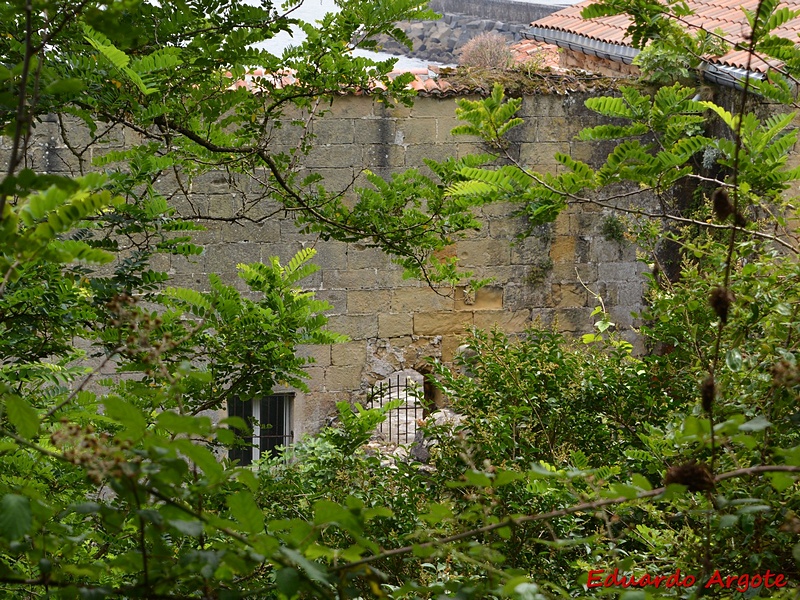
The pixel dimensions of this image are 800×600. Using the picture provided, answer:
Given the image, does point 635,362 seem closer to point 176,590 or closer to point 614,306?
point 176,590

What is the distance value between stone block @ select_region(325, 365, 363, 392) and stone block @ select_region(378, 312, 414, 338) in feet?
1.16

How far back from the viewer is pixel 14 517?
3.64 feet

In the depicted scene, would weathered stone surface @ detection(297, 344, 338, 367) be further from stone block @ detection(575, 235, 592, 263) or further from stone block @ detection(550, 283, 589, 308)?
stone block @ detection(575, 235, 592, 263)

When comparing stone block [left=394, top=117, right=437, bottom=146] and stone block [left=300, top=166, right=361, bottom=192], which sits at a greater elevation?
stone block [left=394, top=117, right=437, bottom=146]

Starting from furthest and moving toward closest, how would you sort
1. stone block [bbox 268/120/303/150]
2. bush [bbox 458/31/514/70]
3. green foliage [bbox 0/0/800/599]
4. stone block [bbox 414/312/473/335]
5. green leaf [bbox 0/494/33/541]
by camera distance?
bush [bbox 458/31/514/70] → stone block [bbox 414/312/473/335] → stone block [bbox 268/120/303/150] → green foliage [bbox 0/0/800/599] → green leaf [bbox 0/494/33/541]

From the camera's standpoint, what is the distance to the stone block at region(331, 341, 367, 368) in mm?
7129

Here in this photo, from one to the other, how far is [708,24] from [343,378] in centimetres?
422

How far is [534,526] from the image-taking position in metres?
3.27

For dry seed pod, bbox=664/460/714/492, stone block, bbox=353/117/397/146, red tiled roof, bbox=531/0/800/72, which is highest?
red tiled roof, bbox=531/0/800/72

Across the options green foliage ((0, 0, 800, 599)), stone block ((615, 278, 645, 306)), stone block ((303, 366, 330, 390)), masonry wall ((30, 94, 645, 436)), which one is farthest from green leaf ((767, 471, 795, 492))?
stone block ((615, 278, 645, 306))

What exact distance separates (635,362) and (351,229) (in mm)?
1479

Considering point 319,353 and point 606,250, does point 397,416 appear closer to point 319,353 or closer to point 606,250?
point 319,353

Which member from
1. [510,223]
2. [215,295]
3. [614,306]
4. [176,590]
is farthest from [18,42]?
[614,306]

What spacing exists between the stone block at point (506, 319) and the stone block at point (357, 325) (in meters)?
0.88
